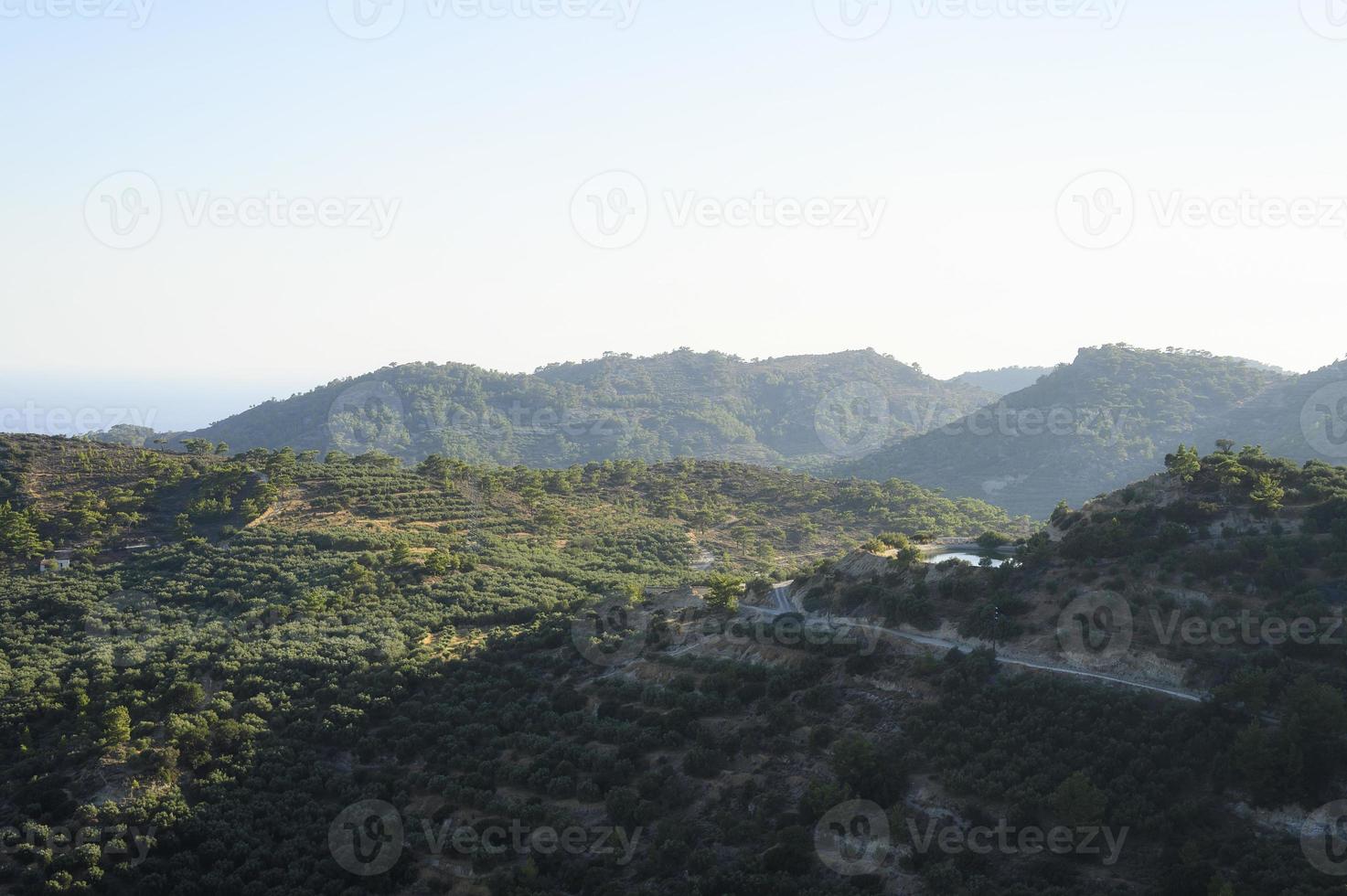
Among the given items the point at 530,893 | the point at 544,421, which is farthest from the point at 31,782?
the point at 544,421

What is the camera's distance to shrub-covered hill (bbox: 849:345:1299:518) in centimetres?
12125

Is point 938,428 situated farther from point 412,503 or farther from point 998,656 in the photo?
point 998,656

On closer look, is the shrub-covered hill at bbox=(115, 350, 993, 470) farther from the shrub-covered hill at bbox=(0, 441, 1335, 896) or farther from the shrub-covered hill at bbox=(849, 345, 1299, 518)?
the shrub-covered hill at bbox=(0, 441, 1335, 896)

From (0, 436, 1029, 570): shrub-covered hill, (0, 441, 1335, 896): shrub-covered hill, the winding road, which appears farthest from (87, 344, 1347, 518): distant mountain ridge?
(0, 441, 1335, 896): shrub-covered hill

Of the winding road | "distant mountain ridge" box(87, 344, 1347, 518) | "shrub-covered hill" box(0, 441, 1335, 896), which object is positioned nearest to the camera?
"shrub-covered hill" box(0, 441, 1335, 896)

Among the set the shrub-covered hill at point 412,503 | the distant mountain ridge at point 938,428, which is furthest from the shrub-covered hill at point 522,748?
the distant mountain ridge at point 938,428

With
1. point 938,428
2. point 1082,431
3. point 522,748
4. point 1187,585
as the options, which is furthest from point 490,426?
point 1187,585

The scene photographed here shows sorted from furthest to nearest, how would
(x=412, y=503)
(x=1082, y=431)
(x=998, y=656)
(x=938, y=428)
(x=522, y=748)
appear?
(x=938, y=428), (x=1082, y=431), (x=412, y=503), (x=998, y=656), (x=522, y=748)

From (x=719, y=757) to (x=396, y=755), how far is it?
479 inches

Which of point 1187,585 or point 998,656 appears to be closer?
point 1187,585

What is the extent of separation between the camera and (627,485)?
81.5 meters

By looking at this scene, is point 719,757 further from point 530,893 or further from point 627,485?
point 627,485

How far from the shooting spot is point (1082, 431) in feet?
429

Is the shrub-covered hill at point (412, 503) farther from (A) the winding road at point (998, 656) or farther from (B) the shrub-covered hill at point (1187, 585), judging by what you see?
(B) the shrub-covered hill at point (1187, 585)
